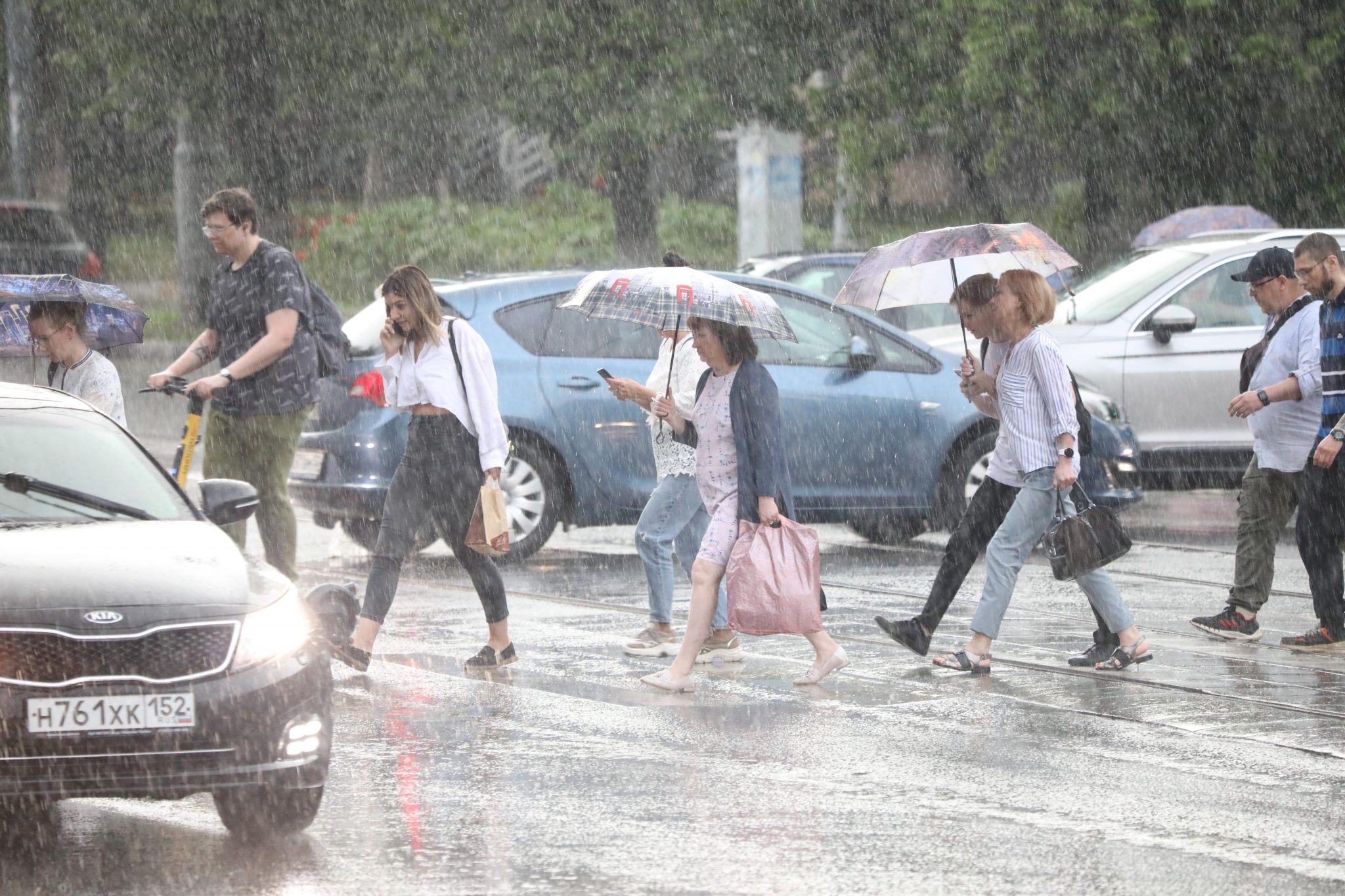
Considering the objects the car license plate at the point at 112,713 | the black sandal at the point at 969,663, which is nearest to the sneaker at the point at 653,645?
the black sandal at the point at 969,663

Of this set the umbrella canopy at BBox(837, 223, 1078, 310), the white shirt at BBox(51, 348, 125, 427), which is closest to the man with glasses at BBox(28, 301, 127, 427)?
the white shirt at BBox(51, 348, 125, 427)

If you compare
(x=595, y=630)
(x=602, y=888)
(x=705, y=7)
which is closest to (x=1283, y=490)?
(x=595, y=630)

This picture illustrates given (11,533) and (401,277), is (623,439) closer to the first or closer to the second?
(401,277)

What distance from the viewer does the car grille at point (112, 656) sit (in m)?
5.09

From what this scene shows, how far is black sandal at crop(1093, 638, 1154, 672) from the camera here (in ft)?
27.5

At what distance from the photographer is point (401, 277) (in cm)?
810

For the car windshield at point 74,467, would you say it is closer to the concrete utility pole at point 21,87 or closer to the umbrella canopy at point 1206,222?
the umbrella canopy at point 1206,222

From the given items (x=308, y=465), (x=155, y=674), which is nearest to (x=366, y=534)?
(x=308, y=465)

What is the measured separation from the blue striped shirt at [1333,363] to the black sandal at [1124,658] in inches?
53.2

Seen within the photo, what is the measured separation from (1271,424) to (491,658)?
3.66m

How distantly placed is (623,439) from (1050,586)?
2.43 metres

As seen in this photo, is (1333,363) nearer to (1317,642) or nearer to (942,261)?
(1317,642)

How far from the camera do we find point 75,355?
27.2 ft

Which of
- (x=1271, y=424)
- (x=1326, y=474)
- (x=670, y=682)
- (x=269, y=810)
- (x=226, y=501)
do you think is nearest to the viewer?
(x=269, y=810)
